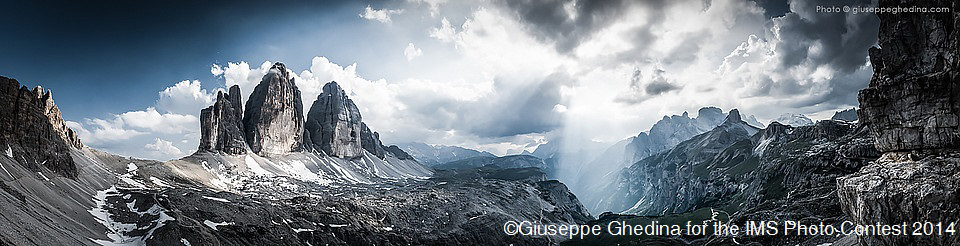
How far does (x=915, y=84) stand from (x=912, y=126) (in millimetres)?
5603

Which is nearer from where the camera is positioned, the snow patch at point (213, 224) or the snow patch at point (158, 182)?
the snow patch at point (213, 224)

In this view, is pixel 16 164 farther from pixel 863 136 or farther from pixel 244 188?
pixel 863 136

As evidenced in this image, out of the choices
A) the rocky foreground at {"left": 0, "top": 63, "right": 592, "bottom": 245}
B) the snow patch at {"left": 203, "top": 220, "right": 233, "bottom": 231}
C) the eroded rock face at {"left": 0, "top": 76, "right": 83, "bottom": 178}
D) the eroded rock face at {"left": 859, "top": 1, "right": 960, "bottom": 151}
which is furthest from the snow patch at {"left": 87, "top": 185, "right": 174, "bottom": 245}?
the eroded rock face at {"left": 859, "top": 1, "right": 960, "bottom": 151}

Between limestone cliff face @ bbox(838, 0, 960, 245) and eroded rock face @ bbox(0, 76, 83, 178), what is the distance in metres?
131

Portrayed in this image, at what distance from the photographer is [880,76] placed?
63.6 m

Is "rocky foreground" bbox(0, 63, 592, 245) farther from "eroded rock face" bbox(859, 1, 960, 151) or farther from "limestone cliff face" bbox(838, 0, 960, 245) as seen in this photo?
"eroded rock face" bbox(859, 1, 960, 151)

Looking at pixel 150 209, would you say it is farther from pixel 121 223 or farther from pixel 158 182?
pixel 158 182

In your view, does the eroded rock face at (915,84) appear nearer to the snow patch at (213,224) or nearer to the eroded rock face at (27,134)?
the snow patch at (213,224)

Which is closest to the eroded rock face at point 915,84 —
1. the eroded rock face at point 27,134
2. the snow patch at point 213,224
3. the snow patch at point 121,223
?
the snow patch at point 213,224

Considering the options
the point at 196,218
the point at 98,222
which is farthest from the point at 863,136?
the point at 98,222

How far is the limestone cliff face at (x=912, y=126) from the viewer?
47125mm

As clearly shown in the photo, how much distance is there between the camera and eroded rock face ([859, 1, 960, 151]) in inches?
2083

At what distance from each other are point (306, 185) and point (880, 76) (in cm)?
19206

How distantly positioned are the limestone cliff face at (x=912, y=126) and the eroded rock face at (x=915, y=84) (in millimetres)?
96
